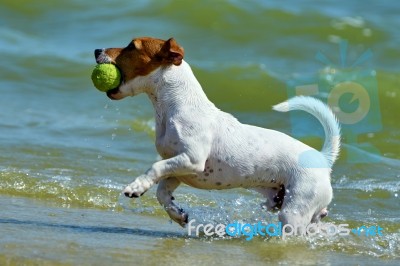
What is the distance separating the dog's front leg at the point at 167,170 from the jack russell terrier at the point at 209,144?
0.04 m

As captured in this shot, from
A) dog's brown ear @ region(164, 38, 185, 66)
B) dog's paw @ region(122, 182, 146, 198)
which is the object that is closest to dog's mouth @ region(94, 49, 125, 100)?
dog's brown ear @ region(164, 38, 185, 66)

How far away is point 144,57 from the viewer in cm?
614

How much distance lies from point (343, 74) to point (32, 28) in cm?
527

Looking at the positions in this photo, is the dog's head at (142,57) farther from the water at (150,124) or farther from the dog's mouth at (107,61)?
the water at (150,124)

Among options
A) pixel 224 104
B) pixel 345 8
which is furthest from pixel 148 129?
pixel 345 8

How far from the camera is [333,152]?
639 centimetres

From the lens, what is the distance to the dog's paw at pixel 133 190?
5.71 metres

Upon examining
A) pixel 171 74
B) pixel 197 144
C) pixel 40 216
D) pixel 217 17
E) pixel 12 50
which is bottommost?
pixel 40 216

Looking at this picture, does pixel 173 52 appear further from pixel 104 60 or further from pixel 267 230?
pixel 267 230

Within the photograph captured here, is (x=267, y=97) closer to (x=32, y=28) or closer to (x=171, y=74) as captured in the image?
(x=32, y=28)

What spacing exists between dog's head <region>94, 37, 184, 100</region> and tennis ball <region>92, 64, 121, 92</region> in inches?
1.3

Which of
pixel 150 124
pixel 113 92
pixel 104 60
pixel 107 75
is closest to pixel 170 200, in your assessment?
pixel 113 92

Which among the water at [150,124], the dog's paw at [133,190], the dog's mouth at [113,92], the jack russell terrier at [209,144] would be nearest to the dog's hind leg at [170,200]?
the jack russell terrier at [209,144]

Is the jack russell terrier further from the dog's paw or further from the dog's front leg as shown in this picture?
the dog's paw
